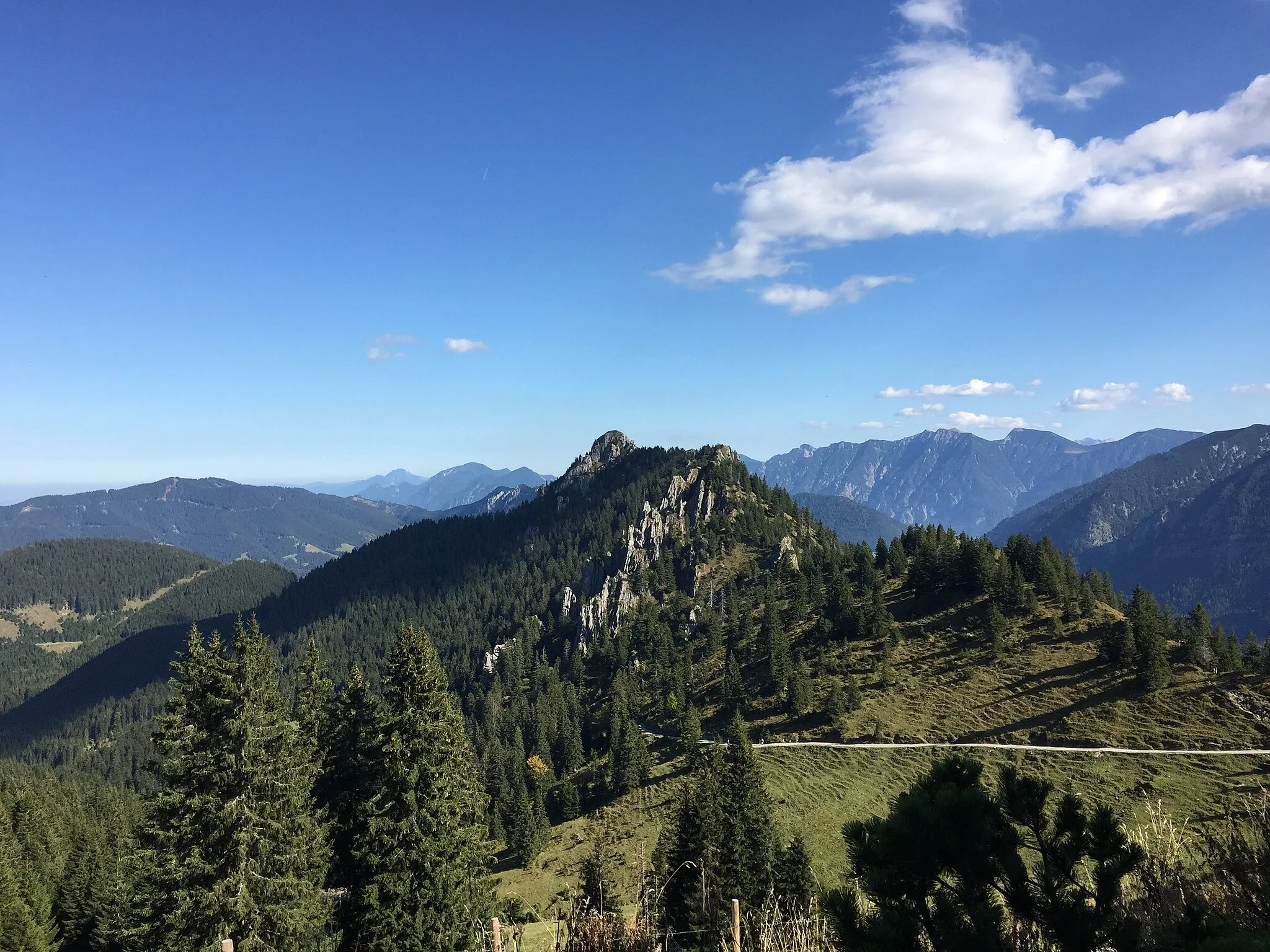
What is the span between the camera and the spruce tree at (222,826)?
61.5ft

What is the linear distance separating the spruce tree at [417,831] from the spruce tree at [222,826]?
88.2 inches

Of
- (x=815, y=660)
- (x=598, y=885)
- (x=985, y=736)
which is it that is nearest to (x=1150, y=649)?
(x=985, y=736)

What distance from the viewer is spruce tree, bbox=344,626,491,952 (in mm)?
20812

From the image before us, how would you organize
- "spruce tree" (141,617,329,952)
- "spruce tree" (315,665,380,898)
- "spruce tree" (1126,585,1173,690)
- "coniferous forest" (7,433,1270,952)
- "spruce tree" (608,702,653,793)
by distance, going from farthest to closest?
"spruce tree" (608,702,653,793) < "spruce tree" (1126,585,1173,690) < "spruce tree" (315,665,380,898) < "spruce tree" (141,617,329,952) < "coniferous forest" (7,433,1270,952)

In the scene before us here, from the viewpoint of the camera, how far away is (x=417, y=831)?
21062 mm

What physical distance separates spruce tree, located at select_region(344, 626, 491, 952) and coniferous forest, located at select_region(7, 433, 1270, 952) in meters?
0.10

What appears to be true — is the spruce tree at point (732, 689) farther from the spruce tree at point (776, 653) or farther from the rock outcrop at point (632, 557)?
the rock outcrop at point (632, 557)

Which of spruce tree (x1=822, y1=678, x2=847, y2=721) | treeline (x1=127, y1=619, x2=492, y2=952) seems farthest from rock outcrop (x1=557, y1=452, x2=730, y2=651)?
treeline (x1=127, y1=619, x2=492, y2=952)

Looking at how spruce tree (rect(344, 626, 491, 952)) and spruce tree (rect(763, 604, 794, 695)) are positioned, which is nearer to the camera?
spruce tree (rect(344, 626, 491, 952))

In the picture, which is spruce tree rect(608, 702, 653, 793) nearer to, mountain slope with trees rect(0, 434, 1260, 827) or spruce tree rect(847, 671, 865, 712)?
mountain slope with trees rect(0, 434, 1260, 827)

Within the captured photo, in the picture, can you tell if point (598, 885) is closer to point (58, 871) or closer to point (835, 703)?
point (58, 871)

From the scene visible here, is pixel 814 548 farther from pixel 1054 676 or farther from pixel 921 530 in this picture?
pixel 1054 676

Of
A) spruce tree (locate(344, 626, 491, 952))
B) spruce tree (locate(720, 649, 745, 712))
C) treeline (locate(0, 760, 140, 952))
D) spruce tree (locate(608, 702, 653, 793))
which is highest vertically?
spruce tree (locate(344, 626, 491, 952))

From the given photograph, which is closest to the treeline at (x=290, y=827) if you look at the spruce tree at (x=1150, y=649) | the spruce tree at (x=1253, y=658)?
the spruce tree at (x=1150, y=649)
